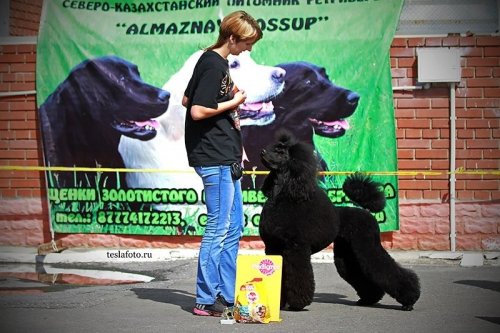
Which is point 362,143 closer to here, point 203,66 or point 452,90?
point 452,90

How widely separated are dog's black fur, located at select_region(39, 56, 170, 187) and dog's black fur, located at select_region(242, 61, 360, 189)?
5.04 ft

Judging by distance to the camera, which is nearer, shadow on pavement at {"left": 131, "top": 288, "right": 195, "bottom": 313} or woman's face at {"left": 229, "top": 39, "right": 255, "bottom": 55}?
woman's face at {"left": 229, "top": 39, "right": 255, "bottom": 55}

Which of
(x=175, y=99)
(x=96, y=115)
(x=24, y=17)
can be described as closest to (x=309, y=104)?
(x=175, y=99)

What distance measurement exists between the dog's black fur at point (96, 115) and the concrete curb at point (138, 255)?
88 cm

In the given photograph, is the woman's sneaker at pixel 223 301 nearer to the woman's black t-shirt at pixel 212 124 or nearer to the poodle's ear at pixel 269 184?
the poodle's ear at pixel 269 184

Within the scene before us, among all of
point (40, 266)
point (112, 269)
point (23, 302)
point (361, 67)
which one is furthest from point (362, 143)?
point (23, 302)

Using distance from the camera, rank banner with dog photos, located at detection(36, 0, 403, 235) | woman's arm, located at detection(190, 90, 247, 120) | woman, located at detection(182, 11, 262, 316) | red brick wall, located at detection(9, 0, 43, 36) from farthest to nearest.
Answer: red brick wall, located at detection(9, 0, 43, 36) → banner with dog photos, located at detection(36, 0, 403, 235) → woman, located at detection(182, 11, 262, 316) → woman's arm, located at detection(190, 90, 247, 120)

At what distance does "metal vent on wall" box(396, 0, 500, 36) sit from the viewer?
10250 mm

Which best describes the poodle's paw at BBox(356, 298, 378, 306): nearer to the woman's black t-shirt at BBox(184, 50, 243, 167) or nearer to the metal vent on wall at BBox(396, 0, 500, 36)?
the woman's black t-shirt at BBox(184, 50, 243, 167)

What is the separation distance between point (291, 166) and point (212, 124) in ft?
2.17

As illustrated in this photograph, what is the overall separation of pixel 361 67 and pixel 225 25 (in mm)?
4029

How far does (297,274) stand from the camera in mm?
6316

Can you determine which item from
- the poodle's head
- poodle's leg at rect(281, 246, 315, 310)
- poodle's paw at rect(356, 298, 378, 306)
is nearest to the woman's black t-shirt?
the poodle's head

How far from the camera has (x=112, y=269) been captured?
9664 mm
